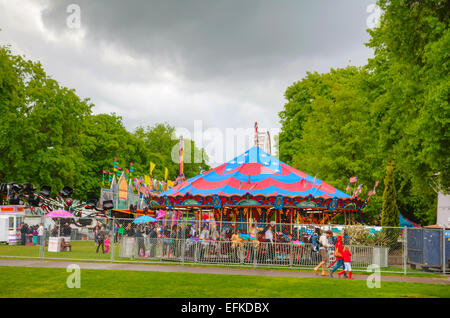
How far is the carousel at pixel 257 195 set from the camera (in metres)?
23.7

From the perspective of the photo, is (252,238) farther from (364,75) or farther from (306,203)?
(364,75)

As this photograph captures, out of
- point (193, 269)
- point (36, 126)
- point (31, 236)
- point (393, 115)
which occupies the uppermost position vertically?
point (36, 126)

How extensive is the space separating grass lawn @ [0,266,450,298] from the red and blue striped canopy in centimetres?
728

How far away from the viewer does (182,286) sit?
14258mm

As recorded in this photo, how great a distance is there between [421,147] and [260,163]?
8859 millimetres

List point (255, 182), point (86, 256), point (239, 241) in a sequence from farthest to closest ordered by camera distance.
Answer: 1. point (255, 182)
2. point (86, 256)
3. point (239, 241)

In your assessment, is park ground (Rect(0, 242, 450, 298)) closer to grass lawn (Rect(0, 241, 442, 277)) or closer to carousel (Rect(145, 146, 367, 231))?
grass lawn (Rect(0, 241, 442, 277))

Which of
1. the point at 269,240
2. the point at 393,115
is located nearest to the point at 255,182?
the point at 269,240

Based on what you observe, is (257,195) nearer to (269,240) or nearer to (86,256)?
(269,240)

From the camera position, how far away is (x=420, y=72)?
762 inches

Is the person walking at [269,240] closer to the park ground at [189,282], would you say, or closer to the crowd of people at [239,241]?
the crowd of people at [239,241]

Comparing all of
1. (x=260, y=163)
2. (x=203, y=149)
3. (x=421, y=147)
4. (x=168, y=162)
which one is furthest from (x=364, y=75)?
(x=203, y=149)

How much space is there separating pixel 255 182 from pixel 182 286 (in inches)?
437

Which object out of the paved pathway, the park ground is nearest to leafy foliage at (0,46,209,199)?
the paved pathway
